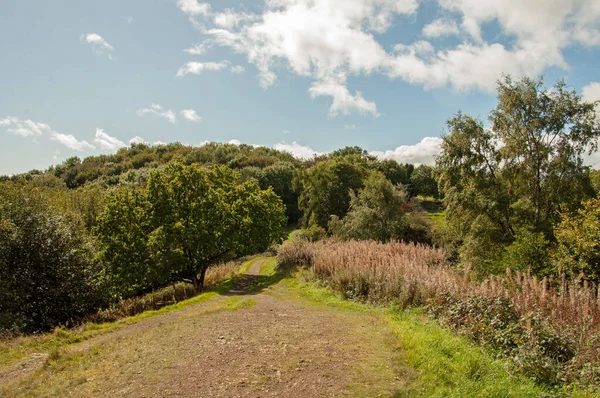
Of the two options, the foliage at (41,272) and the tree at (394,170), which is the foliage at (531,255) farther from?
the tree at (394,170)

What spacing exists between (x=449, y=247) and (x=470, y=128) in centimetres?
1257

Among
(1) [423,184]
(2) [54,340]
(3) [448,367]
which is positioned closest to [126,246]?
(2) [54,340]

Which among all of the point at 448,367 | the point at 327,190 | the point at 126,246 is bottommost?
the point at 448,367

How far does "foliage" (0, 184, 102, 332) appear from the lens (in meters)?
15.8

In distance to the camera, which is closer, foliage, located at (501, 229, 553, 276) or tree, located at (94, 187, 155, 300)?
foliage, located at (501, 229, 553, 276)

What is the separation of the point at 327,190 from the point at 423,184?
37.7 metres

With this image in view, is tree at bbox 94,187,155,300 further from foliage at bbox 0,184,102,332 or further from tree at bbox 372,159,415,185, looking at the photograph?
tree at bbox 372,159,415,185

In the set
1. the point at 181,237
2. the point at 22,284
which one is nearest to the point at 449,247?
the point at 181,237

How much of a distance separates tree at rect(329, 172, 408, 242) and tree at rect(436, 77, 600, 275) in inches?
449

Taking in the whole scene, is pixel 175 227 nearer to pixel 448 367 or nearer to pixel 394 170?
pixel 448 367

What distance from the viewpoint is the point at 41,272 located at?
57.0ft

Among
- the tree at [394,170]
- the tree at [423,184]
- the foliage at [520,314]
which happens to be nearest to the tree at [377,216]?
the foliage at [520,314]

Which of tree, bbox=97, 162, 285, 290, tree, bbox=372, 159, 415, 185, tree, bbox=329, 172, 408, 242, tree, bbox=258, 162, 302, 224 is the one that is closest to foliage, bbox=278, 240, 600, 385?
tree, bbox=97, 162, 285, 290

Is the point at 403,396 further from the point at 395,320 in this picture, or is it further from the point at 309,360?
the point at 395,320
